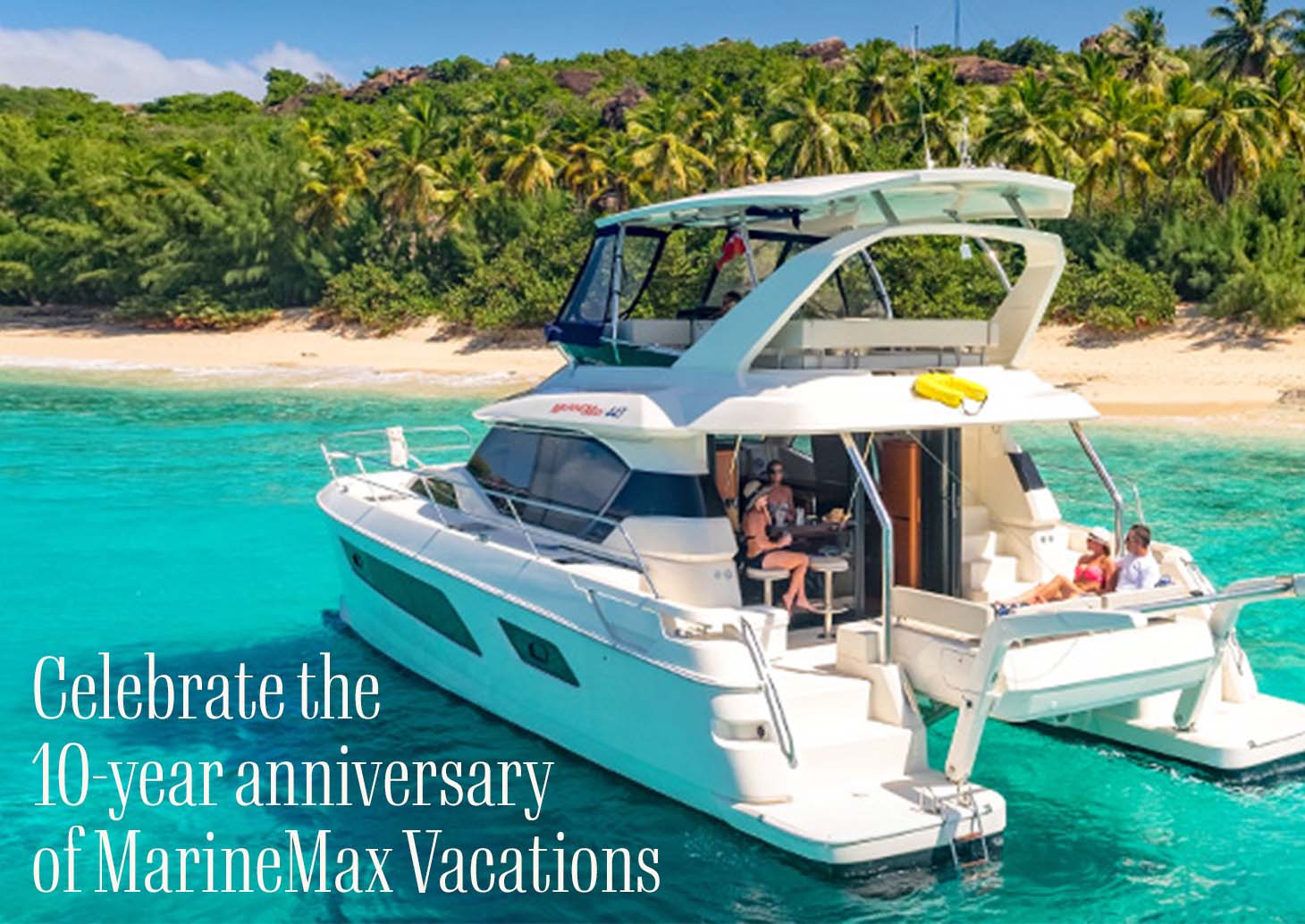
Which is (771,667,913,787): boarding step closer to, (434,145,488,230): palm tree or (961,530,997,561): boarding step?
(961,530,997,561): boarding step

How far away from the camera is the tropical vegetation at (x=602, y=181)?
105 ft

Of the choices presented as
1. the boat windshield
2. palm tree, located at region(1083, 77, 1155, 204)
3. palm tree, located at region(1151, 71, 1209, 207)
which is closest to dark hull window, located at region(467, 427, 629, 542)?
the boat windshield

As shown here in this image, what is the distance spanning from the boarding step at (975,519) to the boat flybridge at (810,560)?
16mm

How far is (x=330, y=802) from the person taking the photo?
827 centimetres

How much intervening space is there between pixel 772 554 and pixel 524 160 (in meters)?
35.7

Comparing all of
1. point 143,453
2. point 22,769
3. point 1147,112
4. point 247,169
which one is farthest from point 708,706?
point 247,169

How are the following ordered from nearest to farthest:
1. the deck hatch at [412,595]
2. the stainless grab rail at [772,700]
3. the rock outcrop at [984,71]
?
the stainless grab rail at [772,700], the deck hatch at [412,595], the rock outcrop at [984,71]

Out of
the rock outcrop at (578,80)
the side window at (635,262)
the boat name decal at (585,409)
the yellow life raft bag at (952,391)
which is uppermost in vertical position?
the rock outcrop at (578,80)

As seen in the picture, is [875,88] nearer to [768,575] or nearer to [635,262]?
[635,262]

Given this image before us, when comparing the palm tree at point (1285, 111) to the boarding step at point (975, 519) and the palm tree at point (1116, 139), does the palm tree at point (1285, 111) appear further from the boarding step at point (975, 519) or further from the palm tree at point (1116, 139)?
the boarding step at point (975, 519)

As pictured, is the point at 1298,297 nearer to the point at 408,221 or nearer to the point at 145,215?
the point at 408,221

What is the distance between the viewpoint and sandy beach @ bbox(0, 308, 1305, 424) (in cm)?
2697

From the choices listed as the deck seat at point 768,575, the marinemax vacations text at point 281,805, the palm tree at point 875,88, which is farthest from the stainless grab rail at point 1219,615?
the palm tree at point 875,88

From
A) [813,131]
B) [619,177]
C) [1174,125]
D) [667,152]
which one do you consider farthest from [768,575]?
[619,177]
